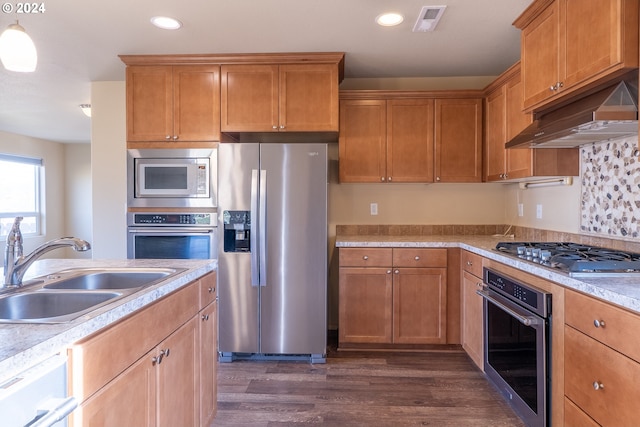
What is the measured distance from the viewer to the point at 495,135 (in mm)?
3070

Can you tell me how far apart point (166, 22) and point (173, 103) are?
691 millimetres

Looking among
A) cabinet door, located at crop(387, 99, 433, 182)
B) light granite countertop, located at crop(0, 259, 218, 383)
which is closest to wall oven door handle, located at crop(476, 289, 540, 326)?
cabinet door, located at crop(387, 99, 433, 182)

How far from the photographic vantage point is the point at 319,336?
290 centimetres

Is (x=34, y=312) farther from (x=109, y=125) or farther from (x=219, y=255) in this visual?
(x=109, y=125)

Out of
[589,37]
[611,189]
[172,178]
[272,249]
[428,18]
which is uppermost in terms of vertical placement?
[428,18]

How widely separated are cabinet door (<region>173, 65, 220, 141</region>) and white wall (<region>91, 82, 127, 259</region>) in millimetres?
910

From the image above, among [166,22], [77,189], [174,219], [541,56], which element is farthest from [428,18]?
[77,189]

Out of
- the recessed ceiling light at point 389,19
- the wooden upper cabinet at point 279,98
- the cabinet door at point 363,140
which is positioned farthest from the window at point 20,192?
the recessed ceiling light at point 389,19

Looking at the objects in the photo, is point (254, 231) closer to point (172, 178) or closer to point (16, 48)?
point (172, 178)

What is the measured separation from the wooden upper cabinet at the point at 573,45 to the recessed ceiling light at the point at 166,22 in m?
2.17

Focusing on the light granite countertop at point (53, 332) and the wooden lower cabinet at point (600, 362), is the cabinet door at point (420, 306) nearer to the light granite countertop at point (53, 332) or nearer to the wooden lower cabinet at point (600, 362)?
the wooden lower cabinet at point (600, 362)

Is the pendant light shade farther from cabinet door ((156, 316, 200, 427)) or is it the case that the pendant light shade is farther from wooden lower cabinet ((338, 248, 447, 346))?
wooden lower cabinet ((338, 248, 447, 346))

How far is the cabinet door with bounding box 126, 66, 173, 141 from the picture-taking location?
3.04 m

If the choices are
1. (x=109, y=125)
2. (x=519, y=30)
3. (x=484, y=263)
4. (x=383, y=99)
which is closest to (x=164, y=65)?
(x=109, y=125)
